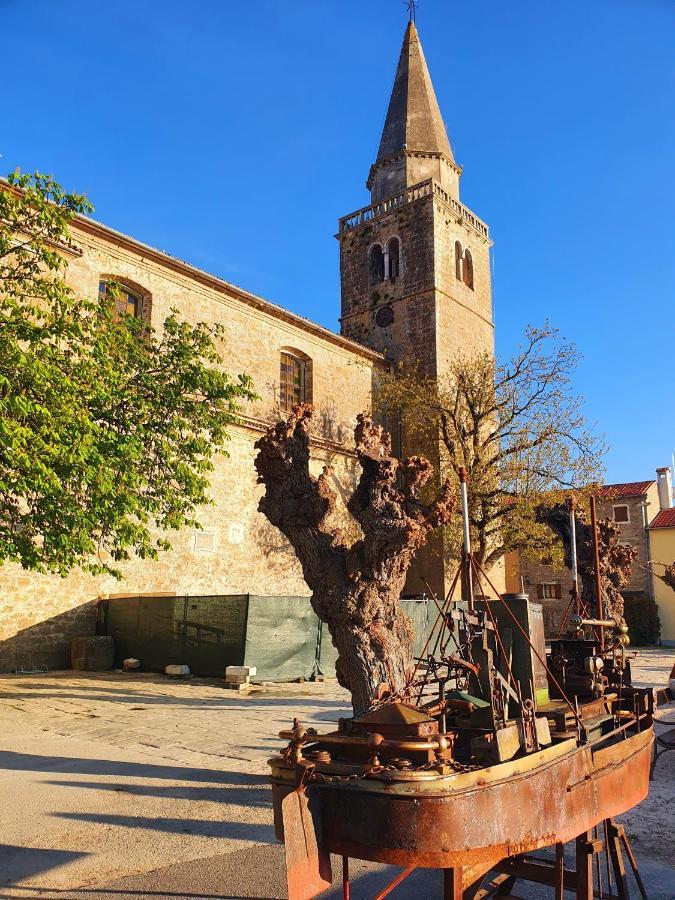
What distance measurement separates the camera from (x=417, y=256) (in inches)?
1187

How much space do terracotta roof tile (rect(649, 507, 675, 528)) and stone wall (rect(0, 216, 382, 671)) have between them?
17203 mm

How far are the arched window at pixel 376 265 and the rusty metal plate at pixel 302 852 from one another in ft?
97.3

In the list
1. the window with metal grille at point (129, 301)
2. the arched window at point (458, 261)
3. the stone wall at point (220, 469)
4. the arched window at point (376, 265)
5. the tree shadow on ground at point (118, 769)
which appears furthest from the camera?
the arched window at point (376, 265)

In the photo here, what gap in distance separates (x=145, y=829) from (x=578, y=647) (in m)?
4.13

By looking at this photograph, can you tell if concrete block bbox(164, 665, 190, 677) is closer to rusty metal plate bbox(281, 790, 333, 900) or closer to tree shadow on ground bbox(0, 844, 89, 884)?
tree shadow on ground bbox(0, 844, 89, 884)

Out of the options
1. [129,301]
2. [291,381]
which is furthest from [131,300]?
[291,381]

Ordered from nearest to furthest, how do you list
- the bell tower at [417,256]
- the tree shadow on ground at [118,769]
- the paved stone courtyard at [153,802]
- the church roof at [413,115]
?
the paved stone courtyard at [153,802], the tree shadow on ground at [118,769], the bell tower at [417,256], the church roof at [413,115]

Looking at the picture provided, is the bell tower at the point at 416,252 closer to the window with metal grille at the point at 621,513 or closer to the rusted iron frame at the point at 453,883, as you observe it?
the window with metal grille at the point at 621,513

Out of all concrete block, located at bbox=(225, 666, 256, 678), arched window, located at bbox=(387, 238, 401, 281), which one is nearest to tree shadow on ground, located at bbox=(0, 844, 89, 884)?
concrete block, located at bbox=(225, 666, 256, 678)

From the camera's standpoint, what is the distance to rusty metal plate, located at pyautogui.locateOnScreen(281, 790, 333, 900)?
3.26 metres

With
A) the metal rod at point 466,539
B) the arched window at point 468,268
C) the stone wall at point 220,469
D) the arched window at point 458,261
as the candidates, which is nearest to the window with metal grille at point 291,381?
the stone wall at point 220,469

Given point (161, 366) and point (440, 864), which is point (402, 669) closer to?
point (440, 864)

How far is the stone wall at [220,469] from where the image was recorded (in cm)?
1723

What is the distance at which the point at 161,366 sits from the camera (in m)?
13.0
